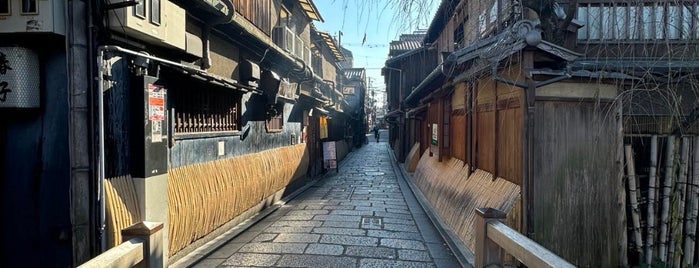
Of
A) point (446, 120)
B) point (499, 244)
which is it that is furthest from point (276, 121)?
point (499, 244)

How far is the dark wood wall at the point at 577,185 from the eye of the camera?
6828mm

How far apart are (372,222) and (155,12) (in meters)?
7.12

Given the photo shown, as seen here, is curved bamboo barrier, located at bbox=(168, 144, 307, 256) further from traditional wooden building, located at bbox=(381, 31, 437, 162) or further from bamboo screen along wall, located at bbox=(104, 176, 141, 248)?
traditional wooden building, located at bbox=(381, 31, 437, 162)

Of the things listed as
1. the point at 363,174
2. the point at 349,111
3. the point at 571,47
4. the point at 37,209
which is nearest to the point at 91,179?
the point at 37,209

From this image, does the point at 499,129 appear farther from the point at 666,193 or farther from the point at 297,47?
the point at 297,47

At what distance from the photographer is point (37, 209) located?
Answer: 17.4ft

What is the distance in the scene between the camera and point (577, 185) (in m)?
6.91

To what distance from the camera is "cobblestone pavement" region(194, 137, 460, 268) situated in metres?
7.34

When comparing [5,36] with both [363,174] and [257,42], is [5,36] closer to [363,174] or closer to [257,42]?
[257,42]

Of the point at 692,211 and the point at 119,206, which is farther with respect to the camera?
the point at 692,211

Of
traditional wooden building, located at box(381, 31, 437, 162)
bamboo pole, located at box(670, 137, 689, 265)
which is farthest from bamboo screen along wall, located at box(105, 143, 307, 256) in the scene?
traditional wooden building, located at box(381, 31, 437, 162)

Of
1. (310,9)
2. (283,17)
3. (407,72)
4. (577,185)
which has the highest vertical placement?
(310,9)

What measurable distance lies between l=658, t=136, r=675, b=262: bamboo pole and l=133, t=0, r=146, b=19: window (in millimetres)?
8922

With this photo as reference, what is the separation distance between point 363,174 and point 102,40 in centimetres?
1742
